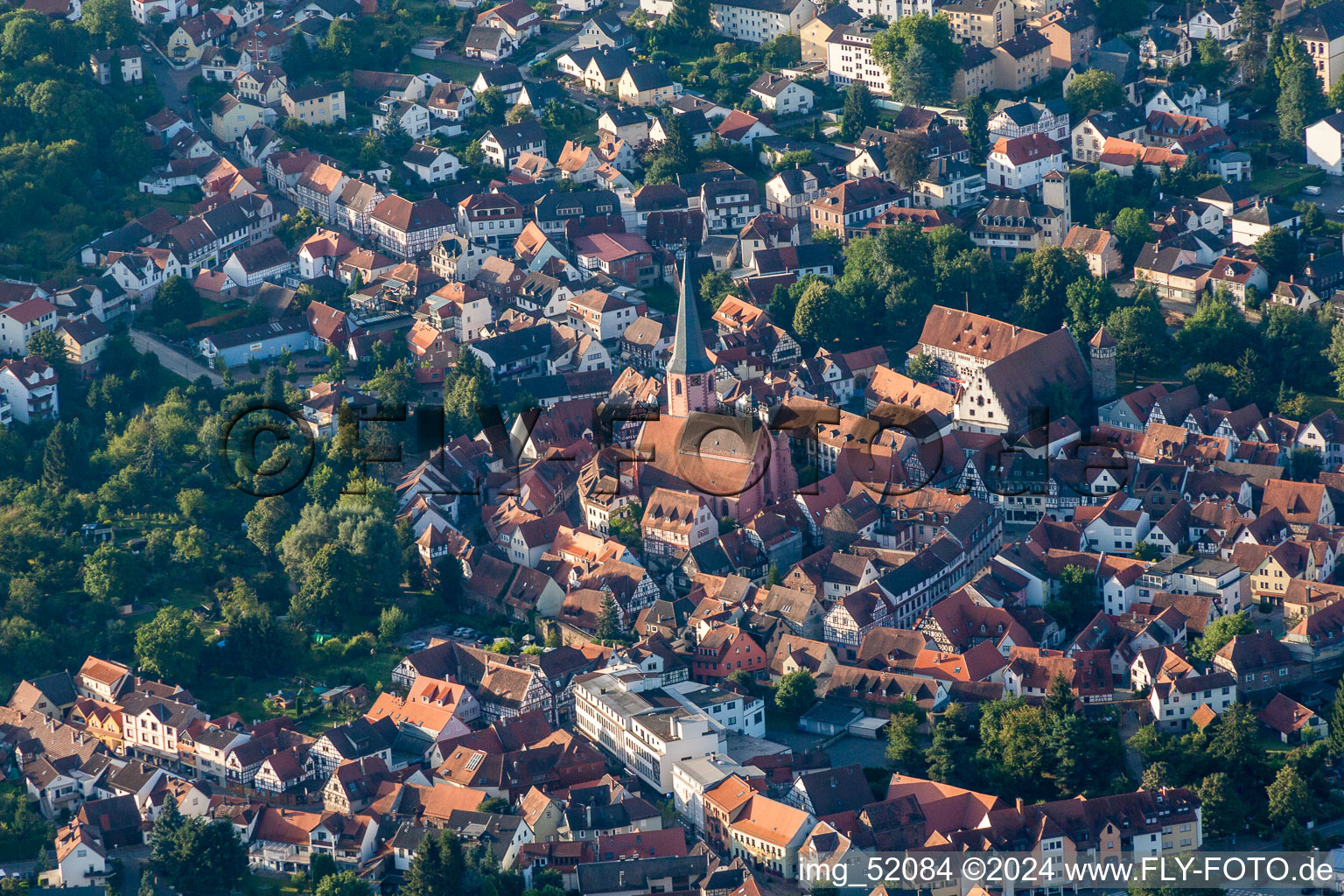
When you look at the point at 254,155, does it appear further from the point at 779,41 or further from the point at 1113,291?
the point at 1113,291

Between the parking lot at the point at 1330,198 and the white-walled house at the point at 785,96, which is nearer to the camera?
the parking lot at the point at 1330,198

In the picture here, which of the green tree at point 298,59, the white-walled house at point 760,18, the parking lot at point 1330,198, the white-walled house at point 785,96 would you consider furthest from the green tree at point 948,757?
the green tree at point 298,59

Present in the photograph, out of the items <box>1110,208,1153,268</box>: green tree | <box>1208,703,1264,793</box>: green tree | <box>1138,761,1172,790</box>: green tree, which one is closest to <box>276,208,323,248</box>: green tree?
<box>1110,208,1153,268</box>: green tree

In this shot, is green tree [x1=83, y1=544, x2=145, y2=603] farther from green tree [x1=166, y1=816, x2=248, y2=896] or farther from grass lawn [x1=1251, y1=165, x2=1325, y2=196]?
grass lawn [x1=1251, y1=165, x2=1325, y2=196]

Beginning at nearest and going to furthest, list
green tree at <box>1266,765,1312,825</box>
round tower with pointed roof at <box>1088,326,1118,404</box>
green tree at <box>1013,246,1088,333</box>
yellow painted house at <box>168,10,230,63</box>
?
green tree at <box>1266,765,1312,825</box> → round tower with pointed roof at <box>1088,326,1118,404</box> → green tree at <box>1013,246,1088,333</box> → yellow painted house at <box>168,10,230,63</box>

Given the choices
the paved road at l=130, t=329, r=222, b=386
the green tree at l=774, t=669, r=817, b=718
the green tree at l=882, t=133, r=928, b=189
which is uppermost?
the green tree at l=882, t=133, r=928, b=189

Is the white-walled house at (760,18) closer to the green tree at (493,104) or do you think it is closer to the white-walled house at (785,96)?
the white-walled house at (785,96)
